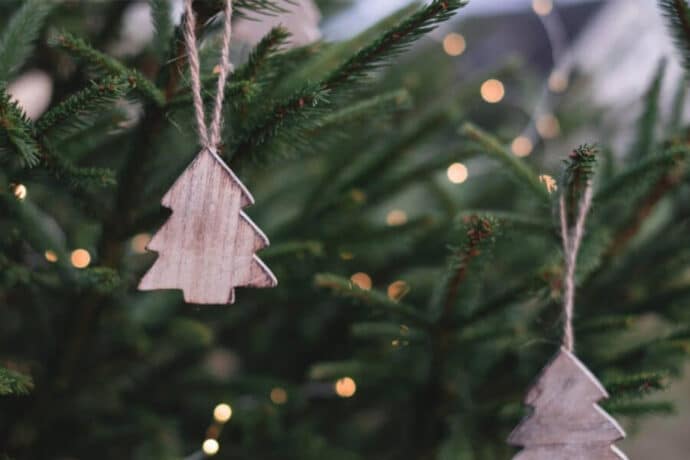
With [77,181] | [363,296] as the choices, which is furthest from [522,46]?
[77,181]

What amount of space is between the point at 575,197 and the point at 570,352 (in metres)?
0.13

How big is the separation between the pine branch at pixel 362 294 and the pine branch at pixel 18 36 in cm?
30

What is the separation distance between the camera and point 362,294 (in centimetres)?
57

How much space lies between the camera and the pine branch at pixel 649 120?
0.71 meters

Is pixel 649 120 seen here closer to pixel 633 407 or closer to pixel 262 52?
pixel 633 407

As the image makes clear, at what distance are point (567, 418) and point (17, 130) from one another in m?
0.46

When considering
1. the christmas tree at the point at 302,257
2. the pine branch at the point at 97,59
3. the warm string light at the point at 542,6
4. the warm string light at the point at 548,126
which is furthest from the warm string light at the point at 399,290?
the warm string light at the point at 542,6

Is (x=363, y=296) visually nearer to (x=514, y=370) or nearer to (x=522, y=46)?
(x=514, y=370)

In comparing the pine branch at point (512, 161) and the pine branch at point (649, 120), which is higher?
the pine branch at point (649, 120)

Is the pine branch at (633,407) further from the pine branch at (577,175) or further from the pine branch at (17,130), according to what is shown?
the pine branch at (17,130)

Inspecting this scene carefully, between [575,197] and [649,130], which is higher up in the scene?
[649,130]

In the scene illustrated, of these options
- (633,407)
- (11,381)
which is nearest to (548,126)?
(633,407)

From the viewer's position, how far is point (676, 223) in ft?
2.64

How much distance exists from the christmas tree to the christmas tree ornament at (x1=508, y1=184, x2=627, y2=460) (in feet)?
0.09
